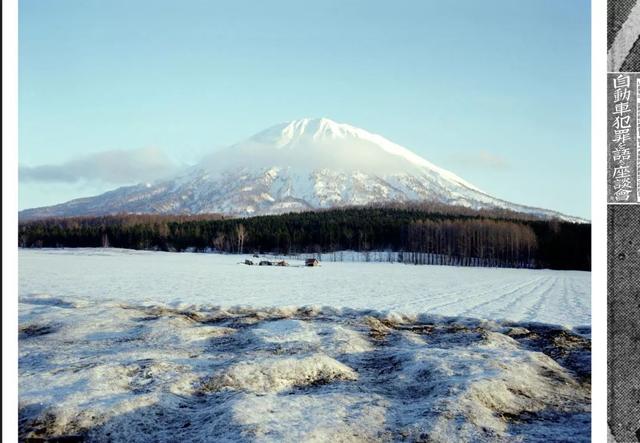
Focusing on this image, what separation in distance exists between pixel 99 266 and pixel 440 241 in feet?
64.5

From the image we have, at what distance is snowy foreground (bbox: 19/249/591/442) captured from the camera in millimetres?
2436

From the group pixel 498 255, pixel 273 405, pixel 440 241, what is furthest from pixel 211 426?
pixel 440 241

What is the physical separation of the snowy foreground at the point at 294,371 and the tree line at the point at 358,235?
1806 mm

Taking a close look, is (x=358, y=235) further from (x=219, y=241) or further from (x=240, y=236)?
(x=219, y=241)

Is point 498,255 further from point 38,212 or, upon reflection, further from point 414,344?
point 38,212

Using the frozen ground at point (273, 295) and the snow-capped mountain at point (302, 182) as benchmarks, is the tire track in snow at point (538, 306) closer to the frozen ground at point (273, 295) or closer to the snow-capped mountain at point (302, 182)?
the frozen ground at point (273, 295)

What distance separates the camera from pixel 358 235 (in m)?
30.6

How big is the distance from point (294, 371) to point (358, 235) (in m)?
27.5

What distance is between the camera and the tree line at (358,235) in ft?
37.7

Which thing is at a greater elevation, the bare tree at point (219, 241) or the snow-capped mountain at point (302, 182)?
the snow-capped mountain at point (302, 182)

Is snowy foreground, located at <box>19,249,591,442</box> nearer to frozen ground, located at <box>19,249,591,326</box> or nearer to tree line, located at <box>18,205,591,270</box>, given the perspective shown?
frozen ground, located at <box>19,249,591,326</box>

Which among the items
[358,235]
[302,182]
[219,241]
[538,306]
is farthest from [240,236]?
[302,182]

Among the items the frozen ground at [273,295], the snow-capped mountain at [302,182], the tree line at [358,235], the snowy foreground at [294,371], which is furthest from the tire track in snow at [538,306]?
the snow-capped mountain at [302,182]

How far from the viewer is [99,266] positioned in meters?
9.80
